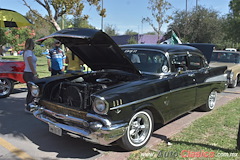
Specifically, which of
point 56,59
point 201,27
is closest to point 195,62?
point 56,59

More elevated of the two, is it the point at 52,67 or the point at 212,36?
the point at 212,36

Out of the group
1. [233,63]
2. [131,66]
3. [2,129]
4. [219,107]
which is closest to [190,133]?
[131,66]

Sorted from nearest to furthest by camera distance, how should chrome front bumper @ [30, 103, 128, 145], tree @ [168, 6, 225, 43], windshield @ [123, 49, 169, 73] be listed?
chrome front bumper @ [30, 103, 128, 145] < windshield @ [123, 49, 169, 73] < tree @ [168, 6, 225, 43]

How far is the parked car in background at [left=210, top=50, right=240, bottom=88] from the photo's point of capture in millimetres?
9016

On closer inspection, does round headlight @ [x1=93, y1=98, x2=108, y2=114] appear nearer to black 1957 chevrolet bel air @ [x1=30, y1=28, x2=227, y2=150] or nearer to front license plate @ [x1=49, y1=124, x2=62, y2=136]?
black 1957 chevrolet bel air @ [x1=30, y1=28, x2=227, y2=150]

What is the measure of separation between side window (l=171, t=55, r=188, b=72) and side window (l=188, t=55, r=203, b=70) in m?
0.19

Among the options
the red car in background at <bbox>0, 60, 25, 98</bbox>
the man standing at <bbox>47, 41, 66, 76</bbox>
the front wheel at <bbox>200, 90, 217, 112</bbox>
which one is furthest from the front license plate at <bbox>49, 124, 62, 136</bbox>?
the red car in background at <bbox>0, 60, 25, 98</bbox>

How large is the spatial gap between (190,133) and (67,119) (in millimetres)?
2278

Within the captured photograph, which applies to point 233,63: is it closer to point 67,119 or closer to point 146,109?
point 146,109

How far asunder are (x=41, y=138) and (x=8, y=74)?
3.92 meters

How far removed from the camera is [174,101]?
420 centimetres

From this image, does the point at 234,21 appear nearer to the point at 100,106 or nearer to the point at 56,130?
the point at 100,106

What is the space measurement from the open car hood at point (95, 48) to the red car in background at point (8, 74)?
130 inches

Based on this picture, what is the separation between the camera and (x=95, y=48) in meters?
4.50
